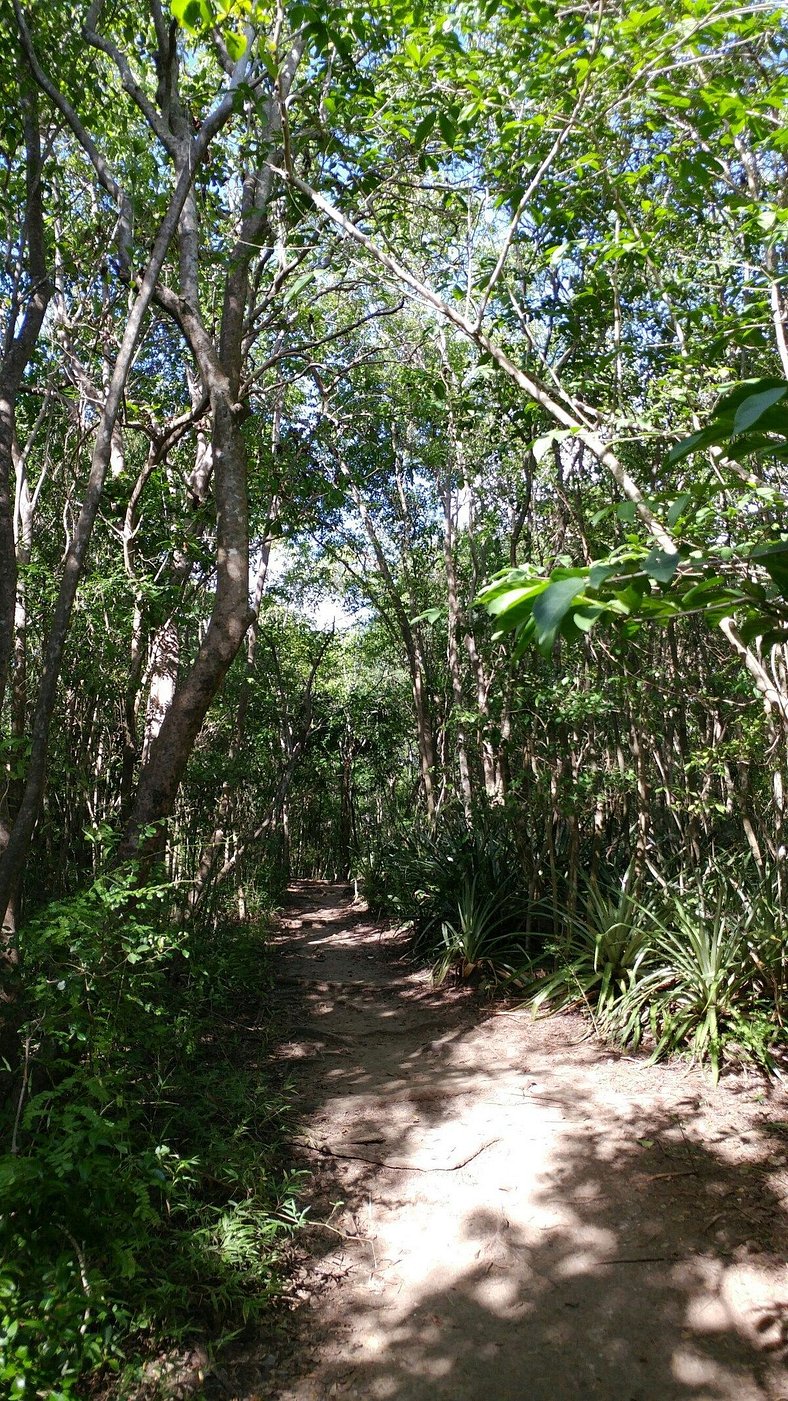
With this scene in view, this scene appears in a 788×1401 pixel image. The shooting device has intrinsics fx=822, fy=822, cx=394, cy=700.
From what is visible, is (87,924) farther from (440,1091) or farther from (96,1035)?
(440,1091)

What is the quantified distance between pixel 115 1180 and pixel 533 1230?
1.60m

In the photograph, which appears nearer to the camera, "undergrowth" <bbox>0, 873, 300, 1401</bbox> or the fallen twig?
"undergrowth" <bbox>0, 873, 300, 1401</bbox>

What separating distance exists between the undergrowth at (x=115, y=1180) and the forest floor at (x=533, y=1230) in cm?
23

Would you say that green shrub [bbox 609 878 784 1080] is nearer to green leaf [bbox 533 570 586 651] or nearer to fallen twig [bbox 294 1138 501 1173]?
fallen twig [bbox 294 1138 501 1173]

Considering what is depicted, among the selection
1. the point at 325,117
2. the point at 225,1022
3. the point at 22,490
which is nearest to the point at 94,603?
the point at 22,490

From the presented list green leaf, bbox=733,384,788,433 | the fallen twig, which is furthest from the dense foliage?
the fallen twig

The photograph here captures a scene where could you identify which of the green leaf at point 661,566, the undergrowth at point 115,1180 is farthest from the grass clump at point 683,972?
the green leaf at point 661,566

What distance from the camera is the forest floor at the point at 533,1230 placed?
2.50 m

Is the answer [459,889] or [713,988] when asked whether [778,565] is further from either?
[459,889]

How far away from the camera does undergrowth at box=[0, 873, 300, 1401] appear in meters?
2.34

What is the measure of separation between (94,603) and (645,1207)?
4.79m

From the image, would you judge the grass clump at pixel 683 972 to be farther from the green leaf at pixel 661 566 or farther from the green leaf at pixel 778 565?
the green leaf at pixel 661 566

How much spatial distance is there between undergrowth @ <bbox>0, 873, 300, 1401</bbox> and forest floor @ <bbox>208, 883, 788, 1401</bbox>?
23 centimetres

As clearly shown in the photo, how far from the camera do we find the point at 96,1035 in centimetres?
293
